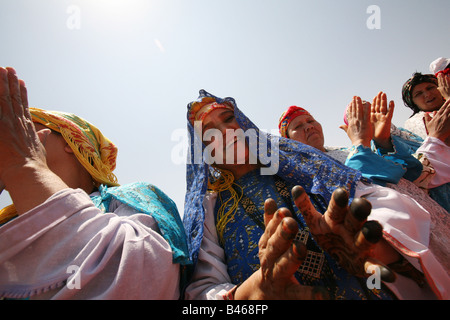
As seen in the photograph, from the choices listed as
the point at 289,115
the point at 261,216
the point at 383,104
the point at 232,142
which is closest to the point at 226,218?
the point at 261,216

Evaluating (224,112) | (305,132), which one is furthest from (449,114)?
(224,112)

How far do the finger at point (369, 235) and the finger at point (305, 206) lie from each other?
264 mm

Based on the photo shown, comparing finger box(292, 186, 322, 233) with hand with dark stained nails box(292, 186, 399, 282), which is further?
finger box(292, 186, 322, 233)

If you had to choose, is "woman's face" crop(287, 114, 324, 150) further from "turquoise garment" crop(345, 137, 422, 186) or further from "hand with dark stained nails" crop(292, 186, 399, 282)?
"hand with dark stained nails" crop(292, 186, 399, 282)

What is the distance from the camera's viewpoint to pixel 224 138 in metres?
2.46

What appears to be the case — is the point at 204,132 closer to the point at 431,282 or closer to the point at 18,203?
the point at 18,203

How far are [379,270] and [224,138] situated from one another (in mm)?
1730

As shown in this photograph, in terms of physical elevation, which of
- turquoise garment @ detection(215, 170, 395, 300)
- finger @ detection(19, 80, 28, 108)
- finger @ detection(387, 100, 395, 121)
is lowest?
turquoise garment @ detection(215, 170, 395, 300)

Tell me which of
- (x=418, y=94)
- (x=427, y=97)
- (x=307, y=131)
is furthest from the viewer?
(x=418, y=94)

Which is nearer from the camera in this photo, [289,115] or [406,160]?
[406,160]

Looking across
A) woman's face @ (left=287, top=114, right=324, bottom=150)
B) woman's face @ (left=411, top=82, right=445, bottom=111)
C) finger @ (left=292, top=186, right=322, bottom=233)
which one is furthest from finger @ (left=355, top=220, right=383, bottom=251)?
woman's face @ (left=411, top=82, right=445, bottom=111)

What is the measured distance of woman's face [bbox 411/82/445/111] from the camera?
3994mm

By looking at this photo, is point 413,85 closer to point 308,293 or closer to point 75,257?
point 308,293
